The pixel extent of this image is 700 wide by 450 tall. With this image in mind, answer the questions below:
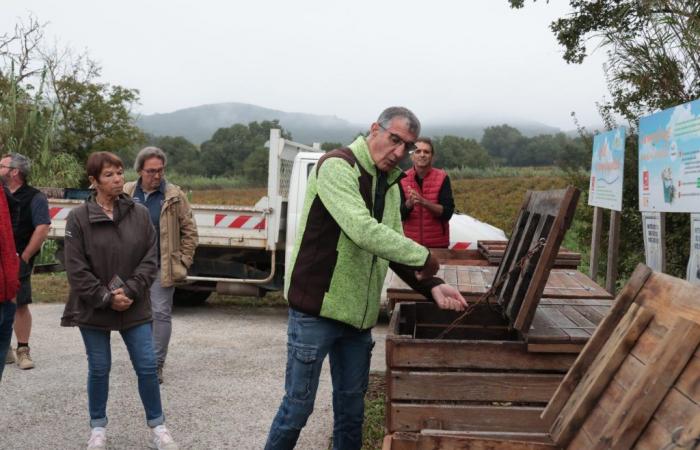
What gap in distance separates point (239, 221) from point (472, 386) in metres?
6.06

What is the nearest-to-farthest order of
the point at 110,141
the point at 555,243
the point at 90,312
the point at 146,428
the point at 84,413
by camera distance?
the point at 555,243, the point at 90,312, the point at 146,428, the point at 84,413, the point at 110,141

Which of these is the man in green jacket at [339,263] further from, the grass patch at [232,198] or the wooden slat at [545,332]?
the grass patch at [232,198]

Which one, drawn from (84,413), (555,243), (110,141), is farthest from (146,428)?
(110,141)

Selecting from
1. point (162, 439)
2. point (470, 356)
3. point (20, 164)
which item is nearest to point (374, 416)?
point (162, 439)

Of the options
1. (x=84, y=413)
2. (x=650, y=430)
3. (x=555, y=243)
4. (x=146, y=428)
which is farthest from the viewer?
(x=84, y=413)

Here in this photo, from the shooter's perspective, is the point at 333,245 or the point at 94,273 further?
the point at 94,273

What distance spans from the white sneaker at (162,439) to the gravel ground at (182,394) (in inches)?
9.9

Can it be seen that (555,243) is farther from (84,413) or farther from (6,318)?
(84,413)

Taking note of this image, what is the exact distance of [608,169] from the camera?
625cm

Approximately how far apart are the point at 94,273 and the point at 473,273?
8.19ft

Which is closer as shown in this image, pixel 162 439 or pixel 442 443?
pixel 442 443

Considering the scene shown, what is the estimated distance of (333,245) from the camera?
340 cm

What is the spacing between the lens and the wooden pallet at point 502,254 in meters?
5.76

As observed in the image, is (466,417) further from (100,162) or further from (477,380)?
(100,162)
